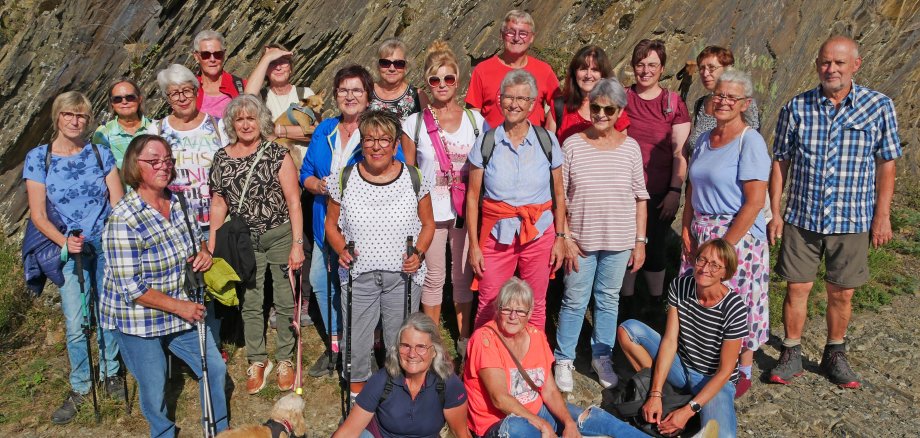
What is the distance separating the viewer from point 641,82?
6.54m

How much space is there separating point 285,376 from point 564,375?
2.43m

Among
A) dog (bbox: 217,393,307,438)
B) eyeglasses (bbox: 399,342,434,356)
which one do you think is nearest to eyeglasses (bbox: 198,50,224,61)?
dog (bbox: 217,393,307,438)

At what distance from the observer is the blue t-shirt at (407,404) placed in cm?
474

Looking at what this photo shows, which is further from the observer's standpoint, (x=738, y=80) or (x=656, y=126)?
(x=656, y=126)

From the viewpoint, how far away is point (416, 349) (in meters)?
4.64

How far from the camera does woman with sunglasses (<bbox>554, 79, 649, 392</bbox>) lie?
5.82 meters

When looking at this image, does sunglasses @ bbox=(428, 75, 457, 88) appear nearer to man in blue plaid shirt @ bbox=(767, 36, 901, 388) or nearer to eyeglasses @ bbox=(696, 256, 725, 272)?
eyeglasses @ bbox=(696, 256, 725, 272)

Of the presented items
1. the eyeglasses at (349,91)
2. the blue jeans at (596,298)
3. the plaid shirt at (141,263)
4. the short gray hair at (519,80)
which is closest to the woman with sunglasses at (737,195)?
the blue jeans at (596,298)

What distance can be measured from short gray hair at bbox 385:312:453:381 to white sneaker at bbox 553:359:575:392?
1.75m

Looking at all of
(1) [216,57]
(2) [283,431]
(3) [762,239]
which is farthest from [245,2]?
(3) [762,239]

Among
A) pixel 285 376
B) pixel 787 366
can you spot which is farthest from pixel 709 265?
pixel 285 376

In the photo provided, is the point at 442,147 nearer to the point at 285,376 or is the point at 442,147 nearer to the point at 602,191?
A: the point at 602,191

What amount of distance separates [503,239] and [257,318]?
7.37 feet

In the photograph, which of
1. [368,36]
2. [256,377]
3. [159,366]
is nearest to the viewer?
[159,366]
